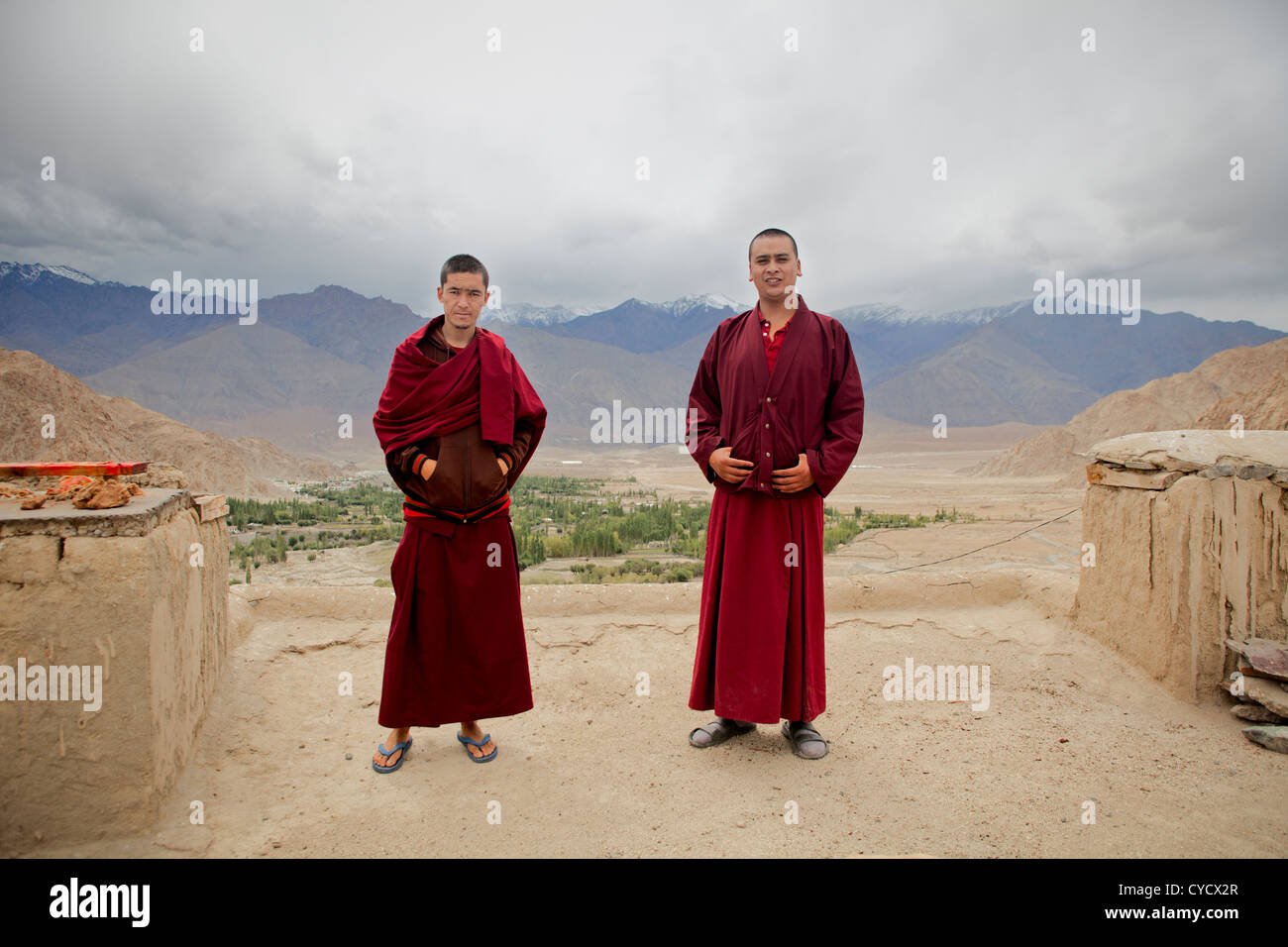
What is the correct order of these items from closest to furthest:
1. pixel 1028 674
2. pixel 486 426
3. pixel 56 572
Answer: pixel 56 572 → pixel 486 426 → pixel 1028 674

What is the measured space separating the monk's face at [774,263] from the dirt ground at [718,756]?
2178 millimetres

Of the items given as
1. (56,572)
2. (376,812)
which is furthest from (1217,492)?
(56,572)

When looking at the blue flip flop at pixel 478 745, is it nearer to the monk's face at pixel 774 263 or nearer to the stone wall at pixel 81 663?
the stone wall at pixel 81 663

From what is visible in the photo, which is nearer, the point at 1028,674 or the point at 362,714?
the point at 362,714

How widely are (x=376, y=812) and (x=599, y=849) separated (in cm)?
93

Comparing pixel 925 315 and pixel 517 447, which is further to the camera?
pixel 925 315

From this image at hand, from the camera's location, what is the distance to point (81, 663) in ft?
8.45

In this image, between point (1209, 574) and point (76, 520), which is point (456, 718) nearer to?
point (76, 520)

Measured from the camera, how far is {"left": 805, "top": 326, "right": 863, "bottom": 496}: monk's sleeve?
3.22 meters

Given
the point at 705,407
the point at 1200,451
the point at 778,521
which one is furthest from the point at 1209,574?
the point at 705,407

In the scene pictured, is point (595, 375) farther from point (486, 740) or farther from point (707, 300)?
point (486, 740)

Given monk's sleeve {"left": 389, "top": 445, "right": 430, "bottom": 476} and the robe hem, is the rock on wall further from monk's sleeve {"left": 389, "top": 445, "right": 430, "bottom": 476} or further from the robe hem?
monk's sleeve {"left": 389, "top": 445, "right": 430, "bottom": 476}

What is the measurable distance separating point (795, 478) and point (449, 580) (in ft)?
5.21

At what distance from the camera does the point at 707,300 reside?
129 meters
